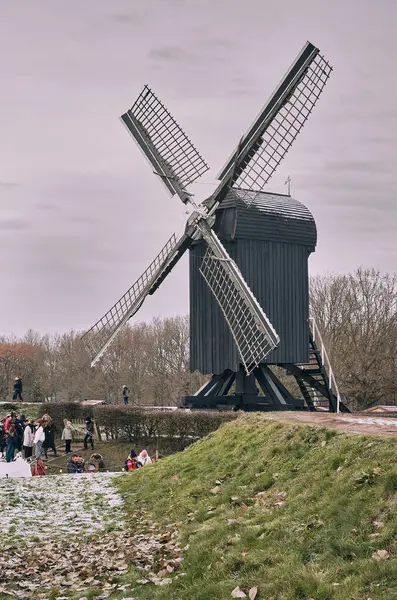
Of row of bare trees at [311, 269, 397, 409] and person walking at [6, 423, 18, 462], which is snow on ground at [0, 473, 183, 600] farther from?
row of bare trees at [311, 269, 397, 409]

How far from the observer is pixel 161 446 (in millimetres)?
32688

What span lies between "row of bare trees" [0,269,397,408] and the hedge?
1833 centimetres

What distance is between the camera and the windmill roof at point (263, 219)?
30250mm

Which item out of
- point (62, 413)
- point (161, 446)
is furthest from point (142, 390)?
point (161, 446)

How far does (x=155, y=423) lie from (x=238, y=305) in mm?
6707

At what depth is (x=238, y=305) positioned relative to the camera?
29141mm

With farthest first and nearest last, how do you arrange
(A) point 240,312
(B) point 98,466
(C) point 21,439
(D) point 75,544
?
(C) point 21,439, (A) point 240,312, (B) point 98,466, (D) point 75,544

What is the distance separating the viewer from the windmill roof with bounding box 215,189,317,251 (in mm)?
30250

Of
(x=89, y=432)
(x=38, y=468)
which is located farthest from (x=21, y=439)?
(x=38, y=468)

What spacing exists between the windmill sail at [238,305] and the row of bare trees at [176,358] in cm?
2297

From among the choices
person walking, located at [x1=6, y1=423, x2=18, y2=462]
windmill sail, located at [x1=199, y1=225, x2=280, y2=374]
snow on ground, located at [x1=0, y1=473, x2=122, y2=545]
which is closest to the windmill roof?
windmill sail, located at [x1=199, y1=225, x2=280, y2=374]

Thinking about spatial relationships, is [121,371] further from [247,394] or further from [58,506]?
[58,506]

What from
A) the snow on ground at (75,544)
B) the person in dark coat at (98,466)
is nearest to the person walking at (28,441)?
the person in dark coat at (98,466)

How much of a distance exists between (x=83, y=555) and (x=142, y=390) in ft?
187
